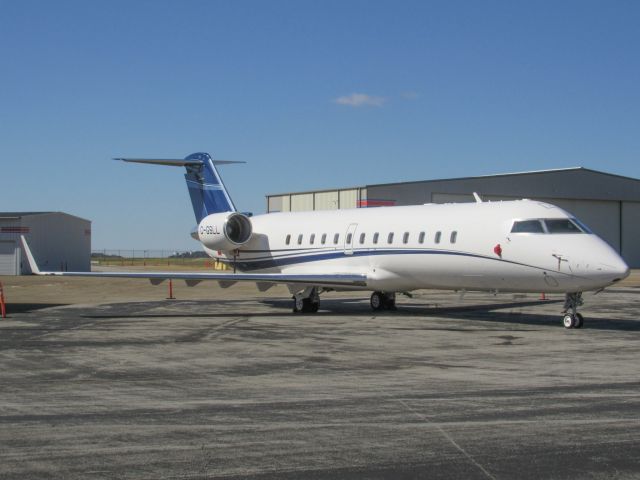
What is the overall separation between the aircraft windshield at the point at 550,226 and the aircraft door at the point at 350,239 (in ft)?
18.1

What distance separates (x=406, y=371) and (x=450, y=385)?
1.32 meters

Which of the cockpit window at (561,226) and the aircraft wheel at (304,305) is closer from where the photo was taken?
the cockpit window at (561,226)

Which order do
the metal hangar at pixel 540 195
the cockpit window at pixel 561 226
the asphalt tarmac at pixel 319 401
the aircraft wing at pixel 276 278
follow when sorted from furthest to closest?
the metal hangar at pixel 540 195
the aircraft wing at pixel 276 278
the cockpit window at pixel 561 226
the asphalt tarmac at pixel 319 401

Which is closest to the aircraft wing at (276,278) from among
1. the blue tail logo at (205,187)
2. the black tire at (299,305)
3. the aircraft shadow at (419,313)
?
the aircraft shadow at (419,313)

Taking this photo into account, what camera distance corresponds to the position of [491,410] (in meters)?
8.35

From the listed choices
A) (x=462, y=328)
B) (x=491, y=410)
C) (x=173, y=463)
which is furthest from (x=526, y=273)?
(x=173, y=463)

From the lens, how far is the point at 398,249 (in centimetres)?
2108

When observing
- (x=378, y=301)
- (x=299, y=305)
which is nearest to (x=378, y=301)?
(x=378, y=301)

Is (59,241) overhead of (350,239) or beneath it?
overhead

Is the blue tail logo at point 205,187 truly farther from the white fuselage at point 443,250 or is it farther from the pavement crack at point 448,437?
the pavement crack at point 448,437

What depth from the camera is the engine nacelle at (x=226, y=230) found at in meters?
25.7

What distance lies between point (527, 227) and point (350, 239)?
5.97 m

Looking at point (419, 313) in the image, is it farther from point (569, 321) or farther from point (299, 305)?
point (569, 321)

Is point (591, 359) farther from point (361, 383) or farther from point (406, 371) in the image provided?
point (361, 383)
